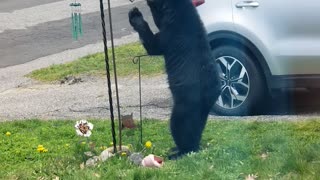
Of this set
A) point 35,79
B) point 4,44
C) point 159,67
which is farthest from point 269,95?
point 4,44

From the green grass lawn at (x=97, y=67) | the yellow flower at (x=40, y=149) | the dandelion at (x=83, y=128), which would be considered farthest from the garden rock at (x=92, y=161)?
the green grass lawn at (x=97, y=67)

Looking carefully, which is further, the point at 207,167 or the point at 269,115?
the point at 269,115

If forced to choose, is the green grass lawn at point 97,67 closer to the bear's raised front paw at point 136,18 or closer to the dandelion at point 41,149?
the dandelion at point 41,149

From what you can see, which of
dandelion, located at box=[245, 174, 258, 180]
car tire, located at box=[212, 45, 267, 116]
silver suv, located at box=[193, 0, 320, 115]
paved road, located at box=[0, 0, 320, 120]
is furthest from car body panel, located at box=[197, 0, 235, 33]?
dandelion, located at box=[245, 174, 258, 180]

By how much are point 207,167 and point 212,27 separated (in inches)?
135

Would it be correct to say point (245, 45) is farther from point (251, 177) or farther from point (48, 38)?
point (48, 38)

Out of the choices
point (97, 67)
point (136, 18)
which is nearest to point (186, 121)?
point (136, 18)

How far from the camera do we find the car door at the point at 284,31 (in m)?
8.30

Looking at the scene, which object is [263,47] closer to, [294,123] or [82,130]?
[294,123]

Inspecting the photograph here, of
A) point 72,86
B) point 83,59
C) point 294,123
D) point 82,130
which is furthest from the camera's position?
point 83,59

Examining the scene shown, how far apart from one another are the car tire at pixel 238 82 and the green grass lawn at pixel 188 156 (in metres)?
0.62

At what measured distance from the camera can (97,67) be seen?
40.9ft

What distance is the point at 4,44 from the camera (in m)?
15.5

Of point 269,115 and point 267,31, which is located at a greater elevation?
point 267,31
